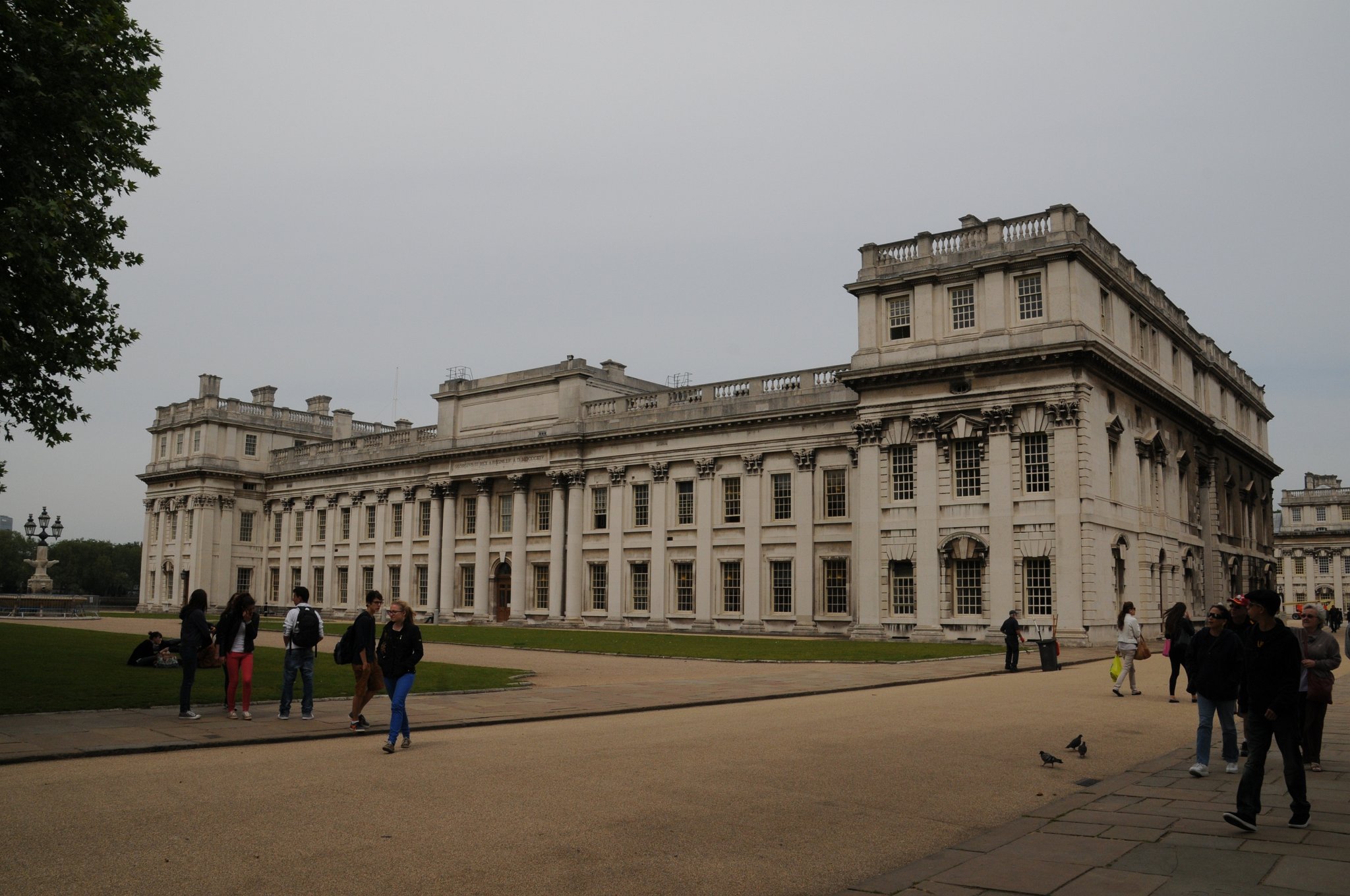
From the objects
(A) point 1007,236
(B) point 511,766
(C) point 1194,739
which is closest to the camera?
(B) point 511,766

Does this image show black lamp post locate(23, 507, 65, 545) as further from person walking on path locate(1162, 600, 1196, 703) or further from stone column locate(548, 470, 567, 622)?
person walking on path locate(1162, 600, 1196, 703)

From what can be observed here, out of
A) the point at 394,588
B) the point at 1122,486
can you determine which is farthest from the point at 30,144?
the point at 394,588

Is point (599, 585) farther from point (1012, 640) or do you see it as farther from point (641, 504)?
point (1012, 640)

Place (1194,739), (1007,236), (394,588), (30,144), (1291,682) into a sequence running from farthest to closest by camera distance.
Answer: (394,588)
(1007,236)
(30,144)
(1194,739)
(1291,682)

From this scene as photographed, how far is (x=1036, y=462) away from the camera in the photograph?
41469 millimetres

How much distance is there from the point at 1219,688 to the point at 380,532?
65.3 meters

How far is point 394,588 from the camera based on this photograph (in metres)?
70.9

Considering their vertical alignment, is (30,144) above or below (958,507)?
above

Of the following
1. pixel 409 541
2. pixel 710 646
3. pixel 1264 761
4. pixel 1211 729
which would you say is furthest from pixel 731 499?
pixel 1264 761

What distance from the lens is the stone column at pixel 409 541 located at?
227 feet

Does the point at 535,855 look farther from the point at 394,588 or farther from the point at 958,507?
the point at 394,588

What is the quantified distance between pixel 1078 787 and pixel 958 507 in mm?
32778

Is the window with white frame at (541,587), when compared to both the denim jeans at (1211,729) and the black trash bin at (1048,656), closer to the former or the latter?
the black trash bin at (1048,656)

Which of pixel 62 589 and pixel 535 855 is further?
pixel 62 589
